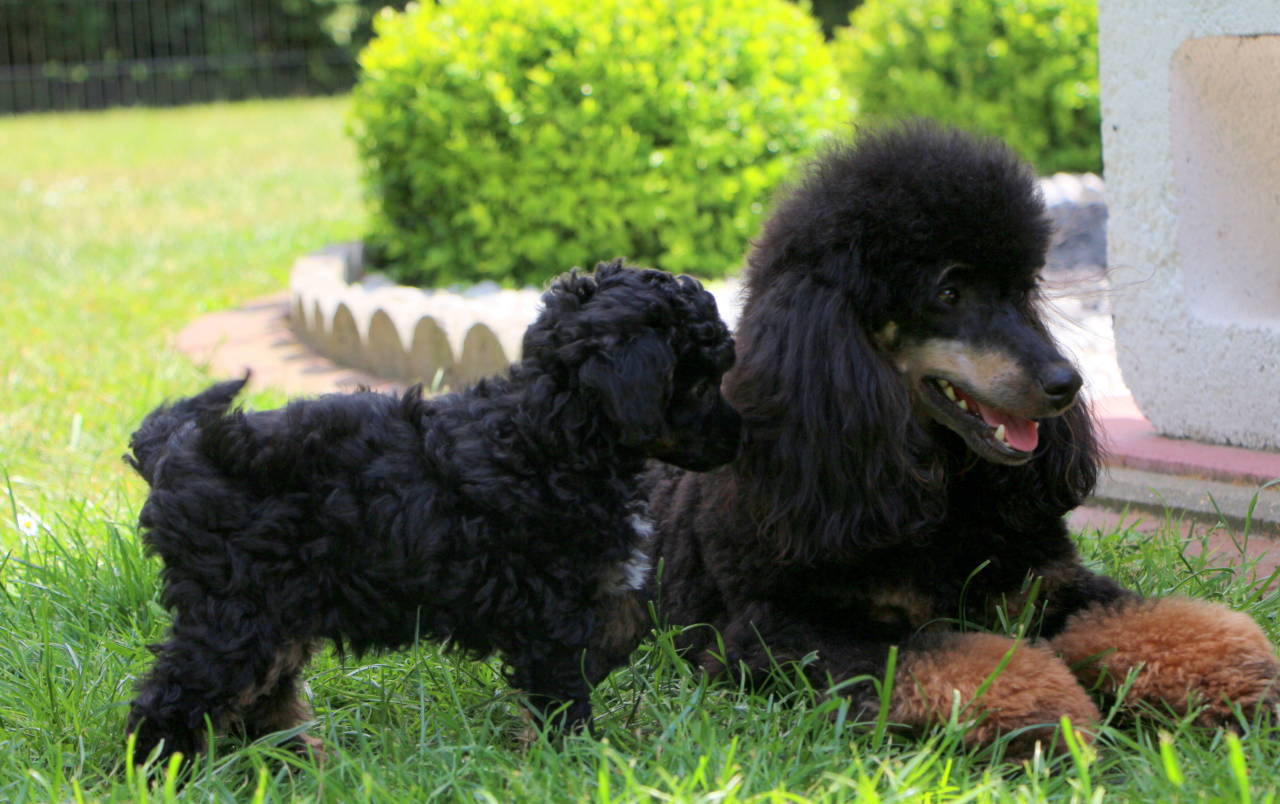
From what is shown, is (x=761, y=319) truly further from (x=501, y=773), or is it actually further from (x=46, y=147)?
(x=46, y=147)

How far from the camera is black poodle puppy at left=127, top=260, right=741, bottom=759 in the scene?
243 cm

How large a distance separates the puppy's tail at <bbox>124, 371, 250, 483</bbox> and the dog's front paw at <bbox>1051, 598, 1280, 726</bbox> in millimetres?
1712

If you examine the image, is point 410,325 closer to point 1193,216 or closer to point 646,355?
point 1193,216

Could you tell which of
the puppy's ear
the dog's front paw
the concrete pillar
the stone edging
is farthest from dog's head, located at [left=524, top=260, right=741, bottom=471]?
the stone edging

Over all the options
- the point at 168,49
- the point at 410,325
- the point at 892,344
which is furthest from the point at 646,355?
the point at 168,49

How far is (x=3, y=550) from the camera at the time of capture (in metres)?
3.77

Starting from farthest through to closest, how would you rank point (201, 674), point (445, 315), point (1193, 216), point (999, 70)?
point (999, 70)
point (445, 315)
point (1193, 216)
point (201, 674)

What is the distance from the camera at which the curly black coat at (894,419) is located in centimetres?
261

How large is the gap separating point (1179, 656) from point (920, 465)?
582 mm

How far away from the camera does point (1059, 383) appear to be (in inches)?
100

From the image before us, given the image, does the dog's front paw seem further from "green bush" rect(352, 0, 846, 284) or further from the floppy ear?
"green bush" rect(352, 0, 846, 284)

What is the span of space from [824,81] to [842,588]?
4.37 meters

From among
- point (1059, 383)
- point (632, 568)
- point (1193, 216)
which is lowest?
point (632, 568)

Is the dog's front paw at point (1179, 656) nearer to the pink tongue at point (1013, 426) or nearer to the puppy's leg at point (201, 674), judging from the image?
the pink tongue at point (1013, 426)
